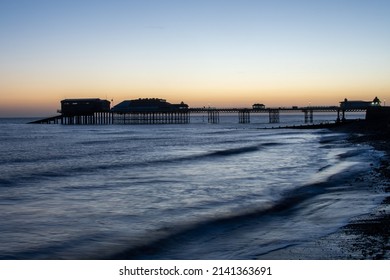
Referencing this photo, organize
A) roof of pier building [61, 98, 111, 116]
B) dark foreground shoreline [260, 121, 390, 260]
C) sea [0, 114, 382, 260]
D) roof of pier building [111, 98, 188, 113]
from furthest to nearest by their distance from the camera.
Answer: roof of pier building [111, 98, 188, 113]
roof of pier building [61, 98, 111, 116]
sea [0, 114, 382, 260]
dark foreground shoreline [260, 121, 390, 260]

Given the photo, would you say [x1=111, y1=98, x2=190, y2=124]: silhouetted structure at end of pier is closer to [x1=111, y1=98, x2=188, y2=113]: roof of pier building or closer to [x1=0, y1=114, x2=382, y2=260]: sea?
[x1=111, y1=98, x2=188, y2=113]: roof of pier building

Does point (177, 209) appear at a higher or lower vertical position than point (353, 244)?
lower

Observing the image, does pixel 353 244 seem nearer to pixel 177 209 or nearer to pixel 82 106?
pixel 177 209

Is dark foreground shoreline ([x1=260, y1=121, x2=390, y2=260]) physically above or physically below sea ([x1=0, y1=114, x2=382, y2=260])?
above

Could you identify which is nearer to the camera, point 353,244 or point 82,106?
point 353,244

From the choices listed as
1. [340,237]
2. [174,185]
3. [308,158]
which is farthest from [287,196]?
[308,158]

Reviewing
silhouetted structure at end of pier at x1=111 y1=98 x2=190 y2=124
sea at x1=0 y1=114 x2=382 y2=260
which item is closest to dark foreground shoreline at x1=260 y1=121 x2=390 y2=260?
sea at x1=0 y1=114 x2=382 y2=260

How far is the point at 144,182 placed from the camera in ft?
51.9

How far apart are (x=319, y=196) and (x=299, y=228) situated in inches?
151

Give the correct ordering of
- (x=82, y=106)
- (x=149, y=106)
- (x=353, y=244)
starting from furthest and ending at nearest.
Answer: (x=149, y=106) → (x=82, y=106) → (x=353, y=244)

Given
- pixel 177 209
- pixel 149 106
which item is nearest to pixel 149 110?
pixel 149 106

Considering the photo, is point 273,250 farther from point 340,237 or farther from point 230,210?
point 230,210

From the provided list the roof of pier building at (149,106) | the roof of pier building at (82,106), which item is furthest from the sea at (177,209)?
the roof of pier building at (149,106)

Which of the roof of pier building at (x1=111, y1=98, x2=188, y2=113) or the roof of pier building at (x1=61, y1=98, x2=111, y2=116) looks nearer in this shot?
the roof of pier building at (x1=61, y1=98, x2=111, y2=116)
